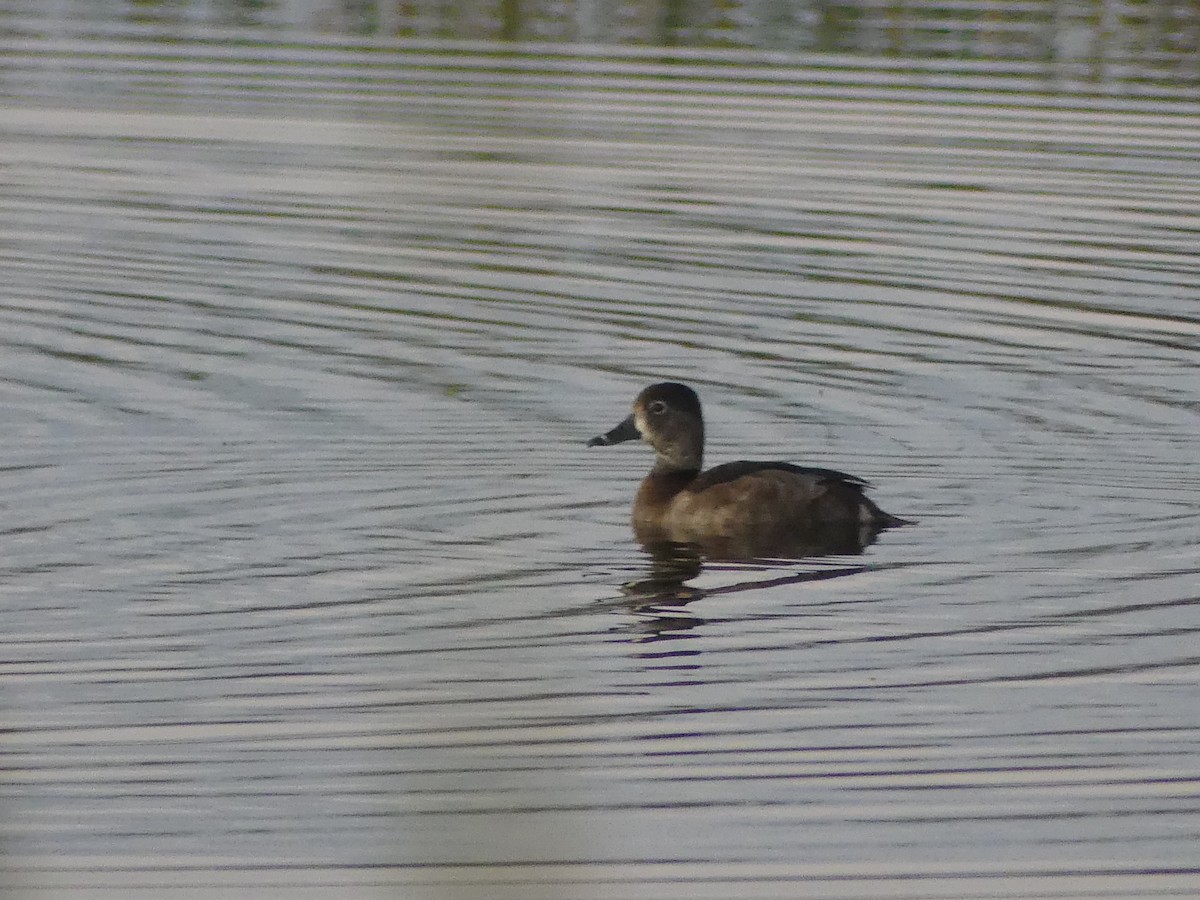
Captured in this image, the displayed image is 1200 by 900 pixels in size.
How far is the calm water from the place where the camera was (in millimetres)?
7078

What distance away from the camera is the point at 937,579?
10.4 metres

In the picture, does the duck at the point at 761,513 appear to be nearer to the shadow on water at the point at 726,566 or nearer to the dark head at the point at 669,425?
the shadow on water at the point at 726,566

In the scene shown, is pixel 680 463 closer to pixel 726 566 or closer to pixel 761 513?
pixel 761 513

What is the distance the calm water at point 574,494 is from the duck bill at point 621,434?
0.23 meters

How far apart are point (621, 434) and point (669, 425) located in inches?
8.7

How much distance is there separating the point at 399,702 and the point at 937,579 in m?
2.86

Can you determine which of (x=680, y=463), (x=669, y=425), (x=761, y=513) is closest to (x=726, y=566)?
(x=761, y=513)

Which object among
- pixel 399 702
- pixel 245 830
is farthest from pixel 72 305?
pixel 245 830

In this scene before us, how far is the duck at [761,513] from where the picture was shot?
11.4 meters

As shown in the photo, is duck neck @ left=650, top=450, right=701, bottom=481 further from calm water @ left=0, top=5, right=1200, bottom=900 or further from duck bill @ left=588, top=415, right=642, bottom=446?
calm water @ left=0, top=5, right=1200, bottom=900

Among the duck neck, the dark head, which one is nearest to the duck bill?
the dark head

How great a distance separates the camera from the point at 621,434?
12344 mm

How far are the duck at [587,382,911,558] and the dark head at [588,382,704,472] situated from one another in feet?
1.33

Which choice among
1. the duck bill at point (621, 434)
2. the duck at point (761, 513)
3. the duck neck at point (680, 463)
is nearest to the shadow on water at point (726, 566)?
the duck at point (761, 513)
